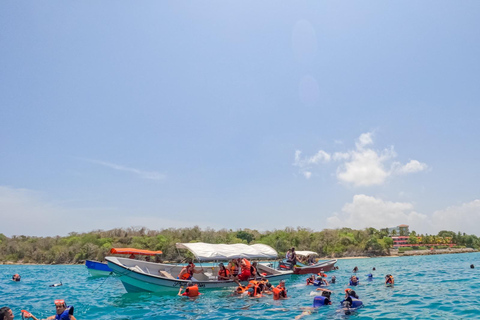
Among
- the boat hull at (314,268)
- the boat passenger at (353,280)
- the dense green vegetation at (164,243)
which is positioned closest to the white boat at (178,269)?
the boat hull at (314,268)

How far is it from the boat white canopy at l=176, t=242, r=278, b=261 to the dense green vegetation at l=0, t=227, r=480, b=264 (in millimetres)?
53986

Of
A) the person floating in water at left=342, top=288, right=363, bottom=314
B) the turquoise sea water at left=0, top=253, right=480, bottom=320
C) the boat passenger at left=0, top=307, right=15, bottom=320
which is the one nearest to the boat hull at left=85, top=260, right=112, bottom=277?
the turquoise sea water at left=0, top=253, right=480, bottom=320

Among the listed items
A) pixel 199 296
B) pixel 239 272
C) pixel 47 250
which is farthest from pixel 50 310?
pixel 47 250

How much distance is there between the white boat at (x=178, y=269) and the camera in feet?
68.9

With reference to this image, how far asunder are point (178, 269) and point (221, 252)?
5364 millimetres

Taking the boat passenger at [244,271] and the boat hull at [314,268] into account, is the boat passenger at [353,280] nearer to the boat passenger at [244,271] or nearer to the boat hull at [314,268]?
the boat passenger at [244,271]

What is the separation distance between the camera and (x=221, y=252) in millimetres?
24297

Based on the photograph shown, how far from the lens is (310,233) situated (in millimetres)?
106000

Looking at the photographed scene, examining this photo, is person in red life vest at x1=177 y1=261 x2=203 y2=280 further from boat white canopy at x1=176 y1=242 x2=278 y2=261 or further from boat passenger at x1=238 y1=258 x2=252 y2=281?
boat passenger at x1=238 y1=258 x2=252 y2=281

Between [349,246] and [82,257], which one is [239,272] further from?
[349,246]

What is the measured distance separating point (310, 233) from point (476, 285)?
84.5m

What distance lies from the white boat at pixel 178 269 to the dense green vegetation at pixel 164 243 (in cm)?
5299

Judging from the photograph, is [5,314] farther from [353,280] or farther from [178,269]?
[353,280]

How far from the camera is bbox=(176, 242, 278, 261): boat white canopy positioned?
23280 mm
